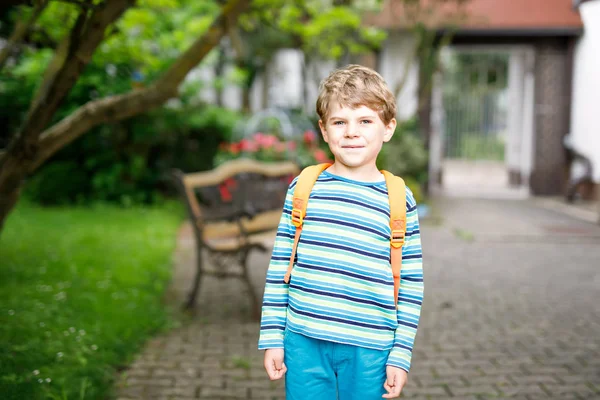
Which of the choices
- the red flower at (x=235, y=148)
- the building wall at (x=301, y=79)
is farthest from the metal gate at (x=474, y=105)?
the red flower at (x=235, y=148)

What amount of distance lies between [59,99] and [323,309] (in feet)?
8.21

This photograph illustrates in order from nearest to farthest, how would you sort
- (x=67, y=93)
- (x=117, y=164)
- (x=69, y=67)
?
(x=69, y=67) → (x=67, y=93) → (x=117, y=164)

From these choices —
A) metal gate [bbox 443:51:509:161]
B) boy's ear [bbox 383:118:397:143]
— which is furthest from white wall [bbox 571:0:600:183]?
boy's ear [bbox 383:118:397:143]

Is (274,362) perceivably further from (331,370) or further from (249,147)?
(249,147)

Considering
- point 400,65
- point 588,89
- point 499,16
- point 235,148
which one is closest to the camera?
point 235,148

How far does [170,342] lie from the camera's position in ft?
15.9

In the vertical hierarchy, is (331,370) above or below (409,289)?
below

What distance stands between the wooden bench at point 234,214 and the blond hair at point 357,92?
3522 mm

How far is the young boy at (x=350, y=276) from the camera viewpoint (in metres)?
2.16

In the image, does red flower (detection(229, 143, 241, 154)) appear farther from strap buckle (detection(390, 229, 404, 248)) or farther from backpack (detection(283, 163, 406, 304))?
strap buckle (detection(390, 229, 404, 248))

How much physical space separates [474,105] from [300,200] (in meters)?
14.4

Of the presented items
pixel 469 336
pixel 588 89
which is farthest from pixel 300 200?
pixel 588 89

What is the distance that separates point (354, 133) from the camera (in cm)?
213

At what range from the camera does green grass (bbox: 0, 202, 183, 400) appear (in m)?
3.71
